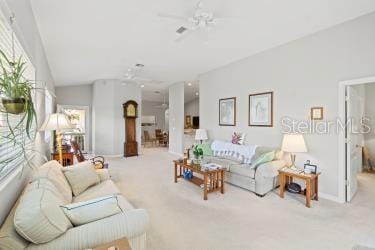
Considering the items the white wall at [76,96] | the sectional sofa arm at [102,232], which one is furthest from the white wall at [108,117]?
the sectional sofa arm at [102,232]

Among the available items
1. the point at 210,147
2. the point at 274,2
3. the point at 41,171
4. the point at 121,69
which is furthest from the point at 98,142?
the point at 274,2

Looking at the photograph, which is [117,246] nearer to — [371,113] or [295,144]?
[295,144]

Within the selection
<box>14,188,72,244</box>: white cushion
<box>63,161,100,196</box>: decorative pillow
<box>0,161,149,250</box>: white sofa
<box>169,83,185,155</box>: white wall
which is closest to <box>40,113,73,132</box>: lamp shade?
<box>63,161,100,196</box>: decorative pillow

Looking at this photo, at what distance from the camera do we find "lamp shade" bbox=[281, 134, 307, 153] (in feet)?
11.6

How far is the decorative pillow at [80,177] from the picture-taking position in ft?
8.70

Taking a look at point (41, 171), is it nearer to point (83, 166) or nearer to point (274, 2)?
point (83, 166)

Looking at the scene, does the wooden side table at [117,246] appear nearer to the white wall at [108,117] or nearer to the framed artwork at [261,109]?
the framed artwork at [261,109]

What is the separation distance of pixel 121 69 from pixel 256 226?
18.2 ft

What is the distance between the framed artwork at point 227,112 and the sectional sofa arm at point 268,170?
6.07ft

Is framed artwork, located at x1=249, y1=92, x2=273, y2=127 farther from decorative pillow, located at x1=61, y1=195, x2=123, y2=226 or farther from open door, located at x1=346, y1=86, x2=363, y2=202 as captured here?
decorative pillow, located at x1=61, y1=195, x2=123, y2=226

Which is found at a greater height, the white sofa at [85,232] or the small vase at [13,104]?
the small vase at [13,104]

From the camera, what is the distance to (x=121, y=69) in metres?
6.22

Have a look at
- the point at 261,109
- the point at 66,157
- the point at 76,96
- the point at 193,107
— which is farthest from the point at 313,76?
the point at 193,107

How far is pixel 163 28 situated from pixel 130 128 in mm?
5165
